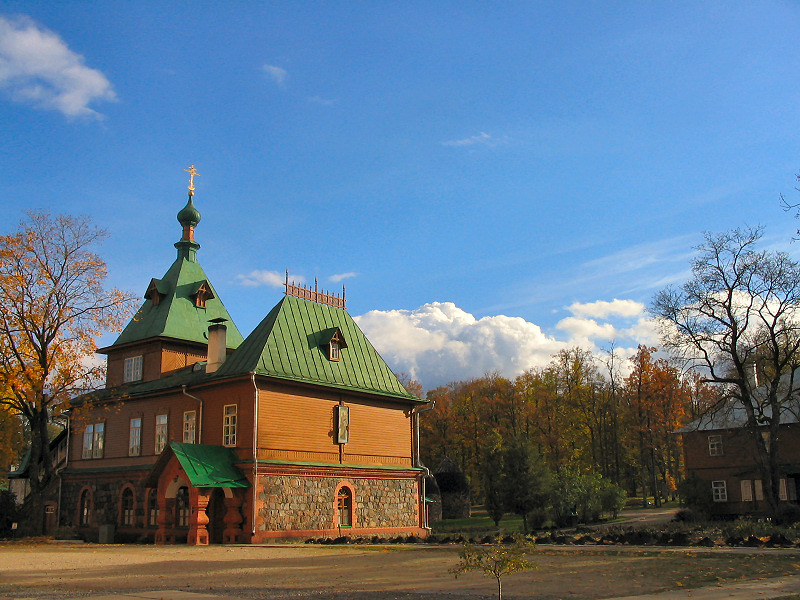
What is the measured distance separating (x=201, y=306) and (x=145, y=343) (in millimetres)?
3315

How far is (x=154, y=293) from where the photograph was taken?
34938 mm

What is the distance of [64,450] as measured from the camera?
37.8m

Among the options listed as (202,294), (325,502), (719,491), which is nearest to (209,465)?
(325,502)

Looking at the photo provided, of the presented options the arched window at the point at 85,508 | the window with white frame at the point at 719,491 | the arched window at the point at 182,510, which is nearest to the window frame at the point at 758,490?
the window with white frame at the point at 719,491

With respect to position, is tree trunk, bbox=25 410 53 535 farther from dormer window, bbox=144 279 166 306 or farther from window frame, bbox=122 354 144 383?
dormer window, bbox=144 279 166 306

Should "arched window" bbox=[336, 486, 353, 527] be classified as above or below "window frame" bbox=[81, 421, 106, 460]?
below

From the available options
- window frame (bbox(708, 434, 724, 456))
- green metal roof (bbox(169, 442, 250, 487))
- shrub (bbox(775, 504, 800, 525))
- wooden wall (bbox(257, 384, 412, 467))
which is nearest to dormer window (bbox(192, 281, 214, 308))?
wooden wall (bbox(257, 384, 412, 467))

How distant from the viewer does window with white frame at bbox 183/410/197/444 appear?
94.2ft

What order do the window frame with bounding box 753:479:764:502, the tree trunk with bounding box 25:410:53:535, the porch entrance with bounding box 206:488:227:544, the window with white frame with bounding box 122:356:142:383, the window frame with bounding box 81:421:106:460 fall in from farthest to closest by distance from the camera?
the window frame with bounding box 753:479:764:502 → the window with white frame with bounding box 122:356:142:383 → the window frame with bounding box 81:421:106:460 → the tree trunk with bounding box 25:410:53:535 → the porch entrance with bounding box 206:488:227:544

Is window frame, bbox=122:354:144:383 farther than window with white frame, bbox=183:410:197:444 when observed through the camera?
Yes

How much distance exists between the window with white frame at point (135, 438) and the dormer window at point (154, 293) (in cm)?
608

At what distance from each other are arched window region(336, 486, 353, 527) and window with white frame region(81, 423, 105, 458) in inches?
505

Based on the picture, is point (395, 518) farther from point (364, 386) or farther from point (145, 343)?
point (145, 343)

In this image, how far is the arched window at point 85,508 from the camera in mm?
32344
